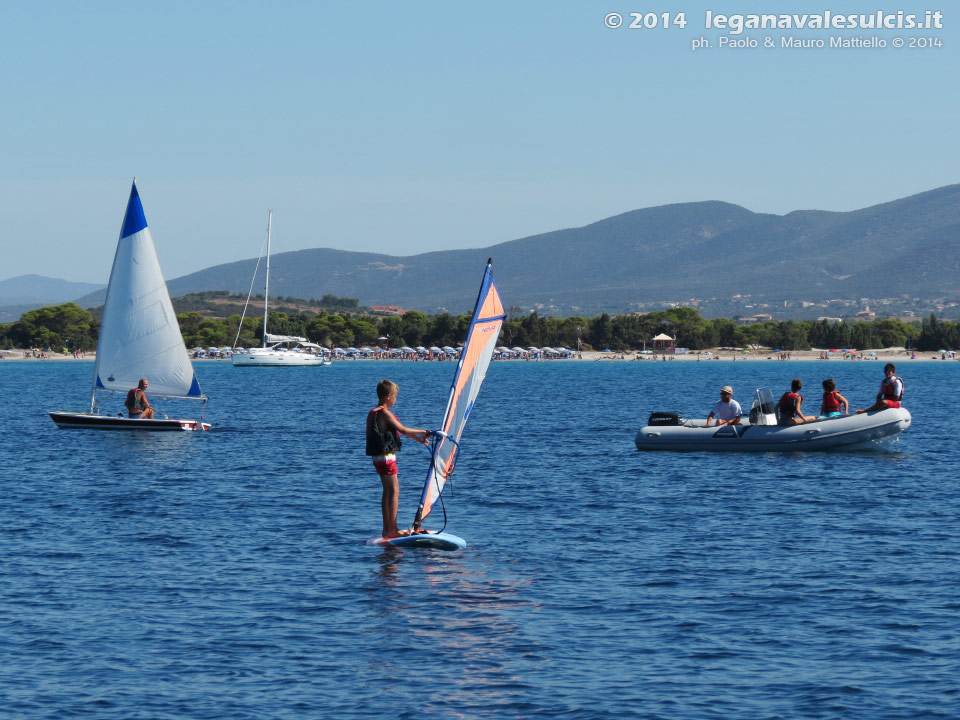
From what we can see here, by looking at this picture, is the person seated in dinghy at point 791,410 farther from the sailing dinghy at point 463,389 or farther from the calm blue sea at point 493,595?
the sailing dinghy at point 463,389

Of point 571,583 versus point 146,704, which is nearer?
point 146,704

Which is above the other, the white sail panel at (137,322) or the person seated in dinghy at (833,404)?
the white sail panel at (137,322)

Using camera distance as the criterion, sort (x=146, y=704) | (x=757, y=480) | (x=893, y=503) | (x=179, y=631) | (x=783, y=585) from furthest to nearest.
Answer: (x=757, y=480), (x=893, y=503), (x=783, y=585), (x=179, y=631), (x=146, y=704)

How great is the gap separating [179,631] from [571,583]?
5982mm

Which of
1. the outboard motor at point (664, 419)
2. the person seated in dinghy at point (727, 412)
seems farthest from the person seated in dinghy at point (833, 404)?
the outboard motor at point (664, 419)

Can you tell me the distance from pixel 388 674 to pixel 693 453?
90.8 feet

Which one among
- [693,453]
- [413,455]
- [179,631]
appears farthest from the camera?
[413,455]

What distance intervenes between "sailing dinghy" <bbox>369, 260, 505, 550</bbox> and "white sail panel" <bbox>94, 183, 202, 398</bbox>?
29.7 m

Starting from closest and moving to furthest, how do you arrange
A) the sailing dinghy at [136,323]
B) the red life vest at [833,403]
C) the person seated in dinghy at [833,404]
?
1. the person seated in dinghy at [833,404]
2. the red life vest at [833,403]
3. the sailing dinghy at [136,323]

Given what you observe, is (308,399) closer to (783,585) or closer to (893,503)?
(893,503)

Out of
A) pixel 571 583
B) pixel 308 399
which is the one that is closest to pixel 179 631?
pixel 571 583

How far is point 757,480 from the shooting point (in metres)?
33.3

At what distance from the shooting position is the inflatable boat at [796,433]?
3884cm

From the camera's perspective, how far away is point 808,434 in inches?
1528
